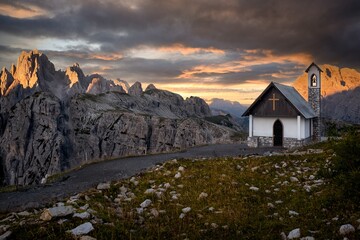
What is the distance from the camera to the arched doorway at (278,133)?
4222 cm

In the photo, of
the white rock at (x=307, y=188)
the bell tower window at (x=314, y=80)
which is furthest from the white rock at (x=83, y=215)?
the bell tower window at (x=314, y=80)

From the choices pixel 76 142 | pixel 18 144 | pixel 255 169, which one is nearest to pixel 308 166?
pixel 255 169

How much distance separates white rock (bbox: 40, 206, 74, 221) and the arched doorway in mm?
36671

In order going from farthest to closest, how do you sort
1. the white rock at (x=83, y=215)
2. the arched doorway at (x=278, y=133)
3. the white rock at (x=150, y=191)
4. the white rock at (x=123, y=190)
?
the arched doorway at (x=278, y=133)
the white rock at (x=123, y=190)
the white rock at (x=150, y=191)
the white rock at (x=83, y=215)

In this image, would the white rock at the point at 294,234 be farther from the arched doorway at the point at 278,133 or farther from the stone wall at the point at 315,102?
the stone wall at the point at 315,102

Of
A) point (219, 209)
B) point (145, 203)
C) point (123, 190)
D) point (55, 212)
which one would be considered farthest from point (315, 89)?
point (55, 212)

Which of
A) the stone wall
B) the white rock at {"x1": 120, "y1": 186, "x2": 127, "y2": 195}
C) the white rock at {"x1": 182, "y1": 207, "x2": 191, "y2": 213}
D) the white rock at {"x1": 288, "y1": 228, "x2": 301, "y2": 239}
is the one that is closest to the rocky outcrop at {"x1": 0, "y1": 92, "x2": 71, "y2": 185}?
the stone wall

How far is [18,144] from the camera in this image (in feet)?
577

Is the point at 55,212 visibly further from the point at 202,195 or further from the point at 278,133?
the point at 278,133

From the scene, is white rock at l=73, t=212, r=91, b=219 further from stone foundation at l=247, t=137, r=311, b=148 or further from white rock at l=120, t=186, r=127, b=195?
stone foundation at l=247, t=137, r=311, b=148

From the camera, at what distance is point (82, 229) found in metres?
8.34

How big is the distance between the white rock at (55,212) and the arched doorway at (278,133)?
1444 inches

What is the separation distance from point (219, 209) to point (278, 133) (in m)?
33.3

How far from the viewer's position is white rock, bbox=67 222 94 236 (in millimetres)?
8117
